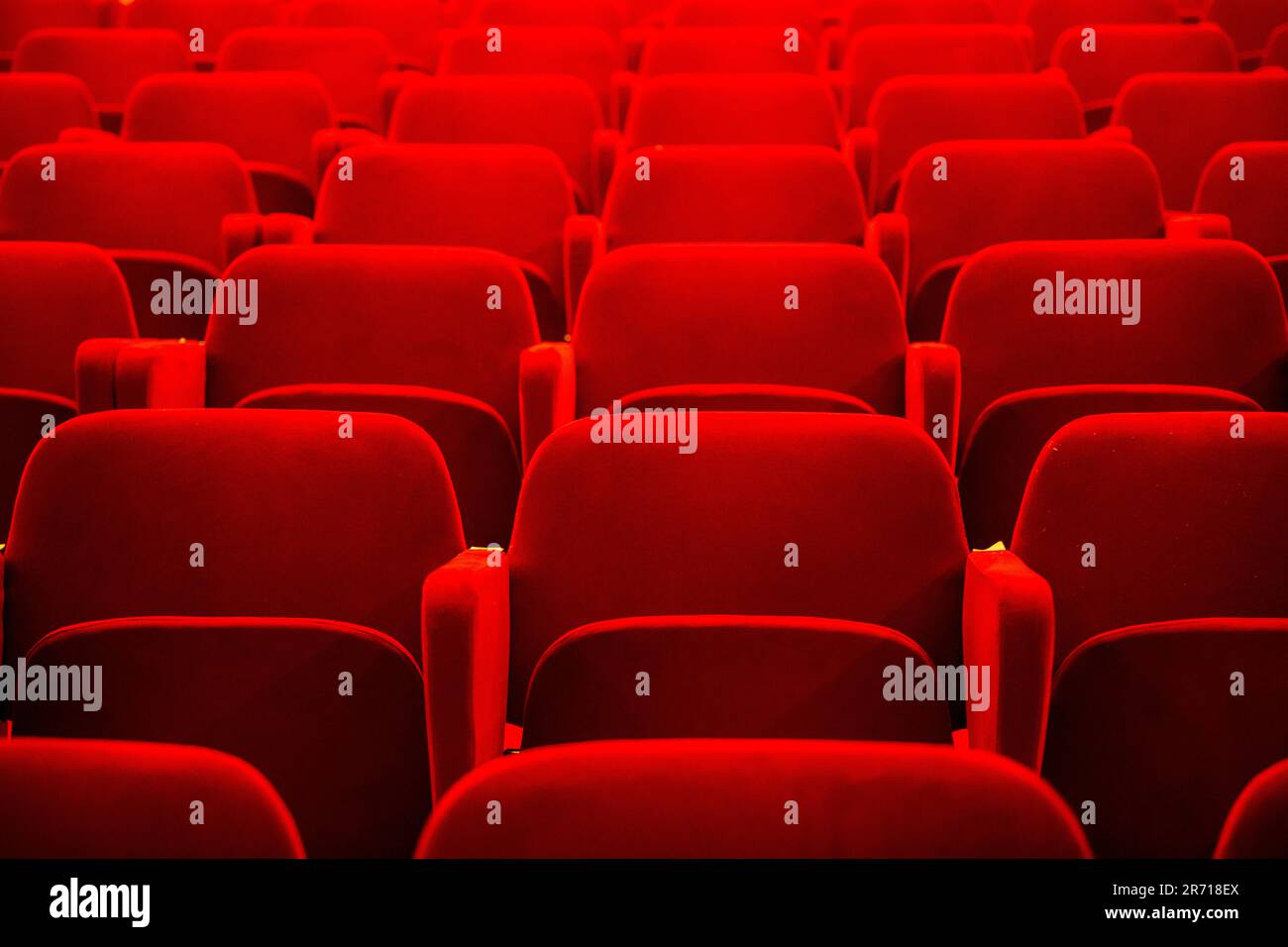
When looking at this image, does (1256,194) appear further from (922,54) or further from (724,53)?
(724,53)

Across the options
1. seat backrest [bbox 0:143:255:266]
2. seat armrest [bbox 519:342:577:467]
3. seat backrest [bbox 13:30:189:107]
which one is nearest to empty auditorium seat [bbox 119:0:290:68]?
seat backrest [bbox 13:30:189:107]

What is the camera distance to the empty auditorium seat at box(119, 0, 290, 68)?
7.57ft

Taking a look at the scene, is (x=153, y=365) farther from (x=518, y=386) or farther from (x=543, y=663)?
(x=543, y=663)

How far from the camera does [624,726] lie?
0.68 meters

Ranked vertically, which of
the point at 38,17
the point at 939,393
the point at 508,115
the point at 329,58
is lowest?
the point at 939,393

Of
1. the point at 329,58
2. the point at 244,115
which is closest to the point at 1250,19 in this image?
the point at 329,58

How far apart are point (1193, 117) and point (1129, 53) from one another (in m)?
0.38

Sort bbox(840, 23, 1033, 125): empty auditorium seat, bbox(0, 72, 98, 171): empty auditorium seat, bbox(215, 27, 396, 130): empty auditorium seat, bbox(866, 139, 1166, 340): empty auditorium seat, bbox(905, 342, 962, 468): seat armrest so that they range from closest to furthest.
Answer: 1. bbox(905, 342, 962, 468): seat armrest
2. bbox(866, 139, 1166, 340): empty auditorium seat
3. bbox(0, 72, 98, 171): empty auditorium seat
4. bbox(840, 23, 1033, 125): empty auditorium seat
5. bbox(215, 27, 396, 130): empty auditorium seat

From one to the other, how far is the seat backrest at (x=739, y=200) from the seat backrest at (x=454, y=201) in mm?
79

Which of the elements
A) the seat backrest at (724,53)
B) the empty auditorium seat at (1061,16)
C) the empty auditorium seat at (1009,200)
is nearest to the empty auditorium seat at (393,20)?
the seat backrest at (724,53)

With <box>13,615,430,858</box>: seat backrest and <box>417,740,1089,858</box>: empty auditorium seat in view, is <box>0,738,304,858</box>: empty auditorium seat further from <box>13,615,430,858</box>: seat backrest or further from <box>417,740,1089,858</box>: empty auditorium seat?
<box>13,615,430,858</box>: seat backrest

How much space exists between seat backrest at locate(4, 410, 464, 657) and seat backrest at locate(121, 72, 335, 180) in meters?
1.07

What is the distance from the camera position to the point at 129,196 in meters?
1.40

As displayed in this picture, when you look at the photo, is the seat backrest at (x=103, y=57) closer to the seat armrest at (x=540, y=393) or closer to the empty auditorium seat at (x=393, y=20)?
the empty auditorium seat at (x=393, y=20)
